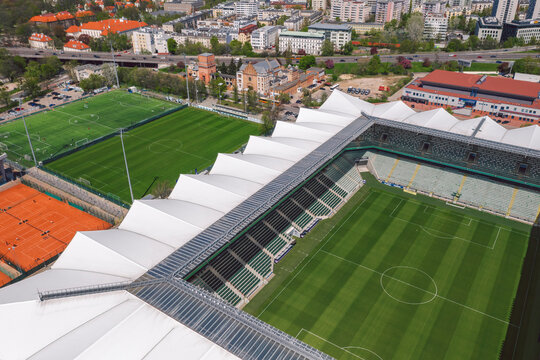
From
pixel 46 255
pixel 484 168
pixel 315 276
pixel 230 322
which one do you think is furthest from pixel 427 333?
pixel 46 255

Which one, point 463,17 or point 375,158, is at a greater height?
point 463,17

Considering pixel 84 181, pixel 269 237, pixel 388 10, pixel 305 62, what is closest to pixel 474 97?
pixel 305 62

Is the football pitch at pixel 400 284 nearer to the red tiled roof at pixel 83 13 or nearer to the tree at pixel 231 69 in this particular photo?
the tree at pixel 231 69

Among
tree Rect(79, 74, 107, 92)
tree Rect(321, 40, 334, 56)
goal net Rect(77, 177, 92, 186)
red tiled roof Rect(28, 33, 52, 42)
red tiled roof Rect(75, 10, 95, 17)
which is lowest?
goal net Rect(77, 177, 92, 186)

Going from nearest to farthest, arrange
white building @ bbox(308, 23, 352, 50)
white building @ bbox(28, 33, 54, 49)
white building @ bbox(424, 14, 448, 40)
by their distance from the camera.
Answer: white building @ bbox(308, 23, 352, 50) → white building @ bbox(28, 33, 54, 49) → white building @ bbox(424, 14, 448, 40)

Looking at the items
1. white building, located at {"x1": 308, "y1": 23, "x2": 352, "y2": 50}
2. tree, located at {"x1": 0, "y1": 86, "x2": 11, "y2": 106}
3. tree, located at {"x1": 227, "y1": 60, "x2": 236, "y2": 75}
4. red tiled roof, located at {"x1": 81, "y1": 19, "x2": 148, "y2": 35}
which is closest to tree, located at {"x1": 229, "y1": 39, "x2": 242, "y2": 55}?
white building, located at {"x1": 308, "y1": 23, "x2": 352, "y2": 50}

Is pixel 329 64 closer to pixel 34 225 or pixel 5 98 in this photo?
pixel 5 98

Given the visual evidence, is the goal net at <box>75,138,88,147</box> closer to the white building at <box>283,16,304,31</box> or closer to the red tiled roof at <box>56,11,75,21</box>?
the white building at <box>283,16,304,31</box>

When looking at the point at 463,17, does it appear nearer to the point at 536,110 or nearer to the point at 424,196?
the point at 536,110
